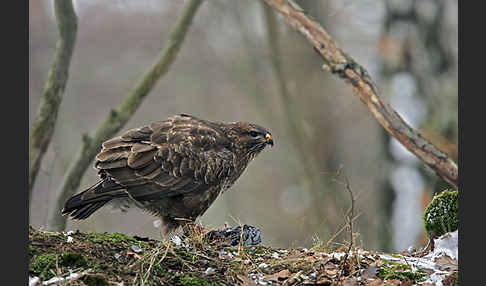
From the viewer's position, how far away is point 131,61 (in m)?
15.5

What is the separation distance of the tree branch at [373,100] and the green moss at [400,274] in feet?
6.34

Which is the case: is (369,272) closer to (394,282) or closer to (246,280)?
(394,282)

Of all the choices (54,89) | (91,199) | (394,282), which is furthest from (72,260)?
(54,89)

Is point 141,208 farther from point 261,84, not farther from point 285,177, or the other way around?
point 285,177

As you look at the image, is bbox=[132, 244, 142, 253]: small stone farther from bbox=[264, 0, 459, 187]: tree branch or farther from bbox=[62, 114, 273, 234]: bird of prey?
bbox=[264, 0, 459, 187]: tree branch

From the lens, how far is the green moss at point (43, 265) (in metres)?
4.06

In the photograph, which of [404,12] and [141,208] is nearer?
[141,208]

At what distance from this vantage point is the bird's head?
693 cm

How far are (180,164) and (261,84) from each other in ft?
27.8

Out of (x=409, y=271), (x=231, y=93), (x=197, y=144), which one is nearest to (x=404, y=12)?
(x=231, y=93)

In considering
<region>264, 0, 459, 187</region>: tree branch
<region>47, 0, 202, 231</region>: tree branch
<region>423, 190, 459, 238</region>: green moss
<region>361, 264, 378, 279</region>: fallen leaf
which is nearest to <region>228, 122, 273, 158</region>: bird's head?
<region>264, 0, 459, 187</region>: tree branch

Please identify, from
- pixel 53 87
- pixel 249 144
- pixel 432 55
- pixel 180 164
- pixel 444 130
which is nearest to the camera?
pixel 180 164

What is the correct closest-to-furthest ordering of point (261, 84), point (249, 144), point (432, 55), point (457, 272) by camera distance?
point (457, 272) → point (249, 144) → point (432, 55) → point (261, 84)

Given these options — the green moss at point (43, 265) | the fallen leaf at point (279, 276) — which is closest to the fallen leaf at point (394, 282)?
the fallen leaf at point (279, 276)
